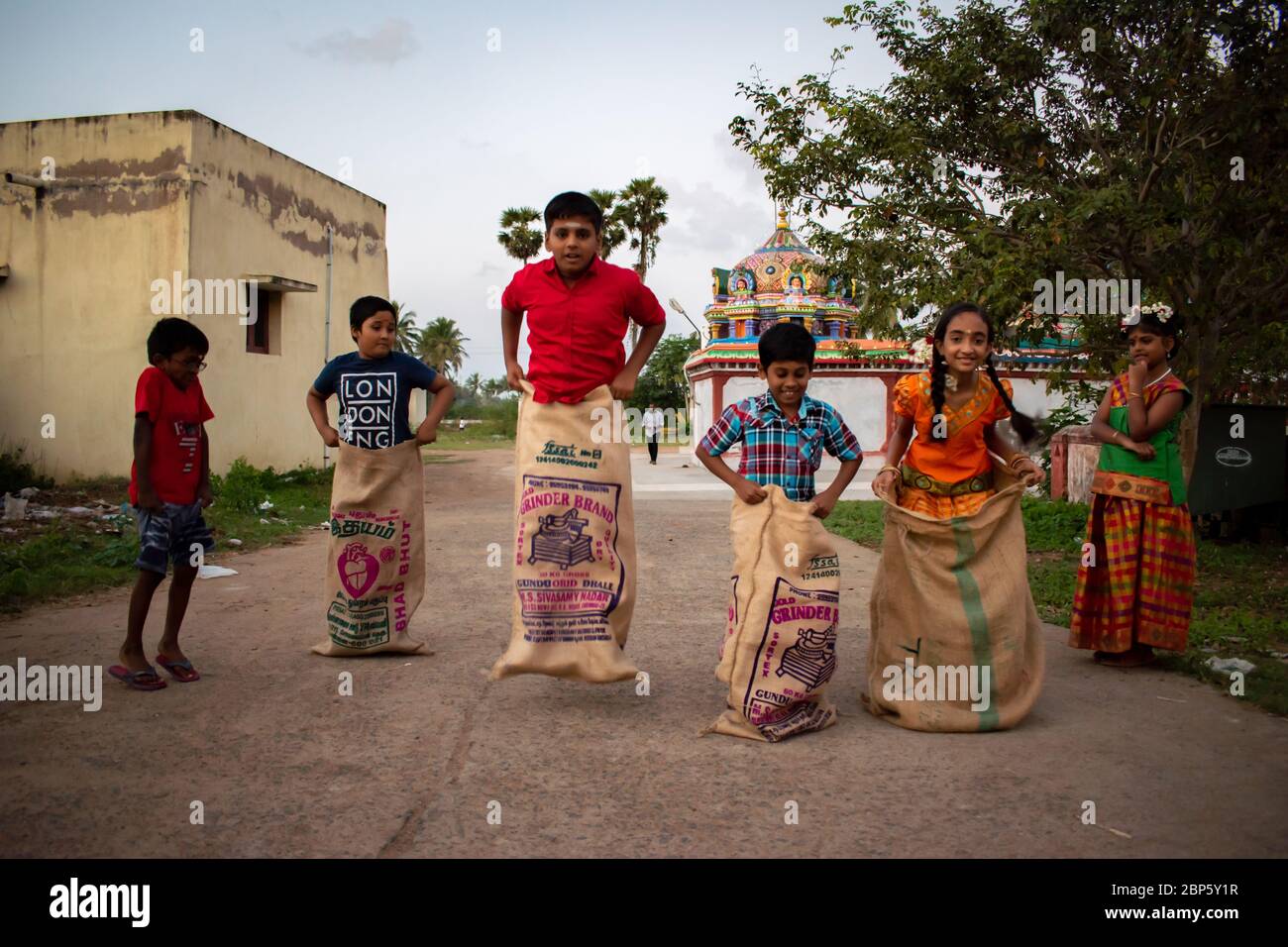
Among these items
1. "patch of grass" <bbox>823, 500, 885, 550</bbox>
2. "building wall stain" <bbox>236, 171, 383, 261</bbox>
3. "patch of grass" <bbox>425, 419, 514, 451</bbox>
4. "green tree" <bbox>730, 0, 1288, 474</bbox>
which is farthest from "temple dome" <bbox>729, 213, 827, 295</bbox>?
"patch of grass" <bbox>425, 419, 514, 451</bbox>

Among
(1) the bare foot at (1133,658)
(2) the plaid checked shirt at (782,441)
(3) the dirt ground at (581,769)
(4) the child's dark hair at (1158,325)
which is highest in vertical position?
(4) the child's dark hair at (1158,325)

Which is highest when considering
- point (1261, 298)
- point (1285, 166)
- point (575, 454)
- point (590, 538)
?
point (1285, 166)

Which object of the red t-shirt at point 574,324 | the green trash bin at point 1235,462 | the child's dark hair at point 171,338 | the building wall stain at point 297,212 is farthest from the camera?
the building wall stain at point 297,212

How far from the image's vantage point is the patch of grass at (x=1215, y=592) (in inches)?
177

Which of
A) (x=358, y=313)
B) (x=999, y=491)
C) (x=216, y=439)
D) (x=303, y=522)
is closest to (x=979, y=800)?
(x=999, y=491)

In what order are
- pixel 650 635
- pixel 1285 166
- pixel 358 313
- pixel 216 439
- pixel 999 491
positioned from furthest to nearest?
pixel 216 439
pixel 1285 166
pixel 650 635
pixel 358 313
pixel 999 491

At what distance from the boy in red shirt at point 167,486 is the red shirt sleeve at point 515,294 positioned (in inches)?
55.0

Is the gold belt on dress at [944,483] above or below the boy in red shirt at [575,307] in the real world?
below

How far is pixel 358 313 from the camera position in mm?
4816

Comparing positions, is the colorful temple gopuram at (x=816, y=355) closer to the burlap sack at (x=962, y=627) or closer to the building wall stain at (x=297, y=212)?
the building wall stain at (x=297, y=212)

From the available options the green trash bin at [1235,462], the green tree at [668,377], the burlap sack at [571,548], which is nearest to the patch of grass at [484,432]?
the green tree at [668,377]
